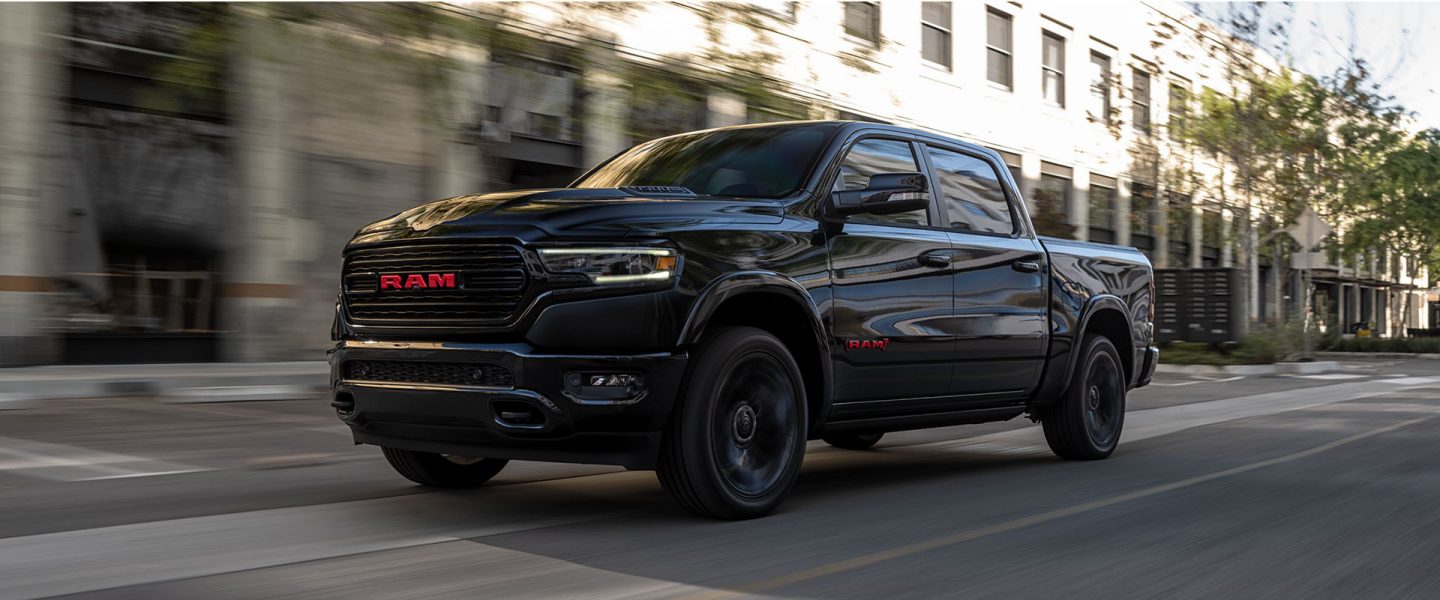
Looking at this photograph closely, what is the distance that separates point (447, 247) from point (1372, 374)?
2266 cm

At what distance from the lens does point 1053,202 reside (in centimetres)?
2869

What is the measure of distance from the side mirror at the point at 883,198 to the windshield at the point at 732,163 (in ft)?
0.78

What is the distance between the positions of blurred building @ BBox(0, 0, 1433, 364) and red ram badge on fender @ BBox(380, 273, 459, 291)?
559 centimetres

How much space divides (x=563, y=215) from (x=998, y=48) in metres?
26.3

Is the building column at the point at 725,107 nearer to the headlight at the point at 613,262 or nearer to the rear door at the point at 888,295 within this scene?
the rear door at the point at 888,295

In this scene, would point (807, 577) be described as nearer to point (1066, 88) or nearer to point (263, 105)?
point (263, 105)

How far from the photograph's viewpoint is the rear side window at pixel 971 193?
7.29 metres

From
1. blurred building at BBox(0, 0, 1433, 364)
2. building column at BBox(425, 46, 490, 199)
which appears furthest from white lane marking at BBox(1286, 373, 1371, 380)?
building column at BBox(425, 46, 490, 199)

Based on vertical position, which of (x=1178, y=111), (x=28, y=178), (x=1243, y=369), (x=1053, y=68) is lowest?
(x=1243, y=369)

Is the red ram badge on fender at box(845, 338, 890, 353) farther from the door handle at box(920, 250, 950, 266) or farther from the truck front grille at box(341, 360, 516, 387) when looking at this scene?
the truck front grille at box(341, 360, 516, 387)

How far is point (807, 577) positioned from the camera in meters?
4.56

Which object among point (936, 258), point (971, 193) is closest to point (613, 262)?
point (936, 258)

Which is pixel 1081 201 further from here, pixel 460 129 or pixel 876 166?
pixel 876 166

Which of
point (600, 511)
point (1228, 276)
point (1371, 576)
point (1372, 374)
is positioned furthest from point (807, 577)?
point (1372, 374)
